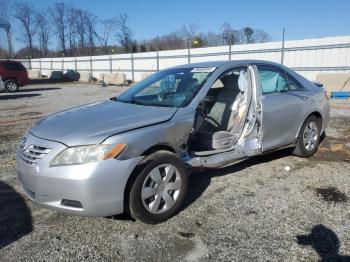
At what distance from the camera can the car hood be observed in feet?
10.6

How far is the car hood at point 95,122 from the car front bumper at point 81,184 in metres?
0.16

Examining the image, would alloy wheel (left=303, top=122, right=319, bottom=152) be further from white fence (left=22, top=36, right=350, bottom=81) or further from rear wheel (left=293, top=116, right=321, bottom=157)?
white fence (left=22, top=36, right=350, bottom=81)

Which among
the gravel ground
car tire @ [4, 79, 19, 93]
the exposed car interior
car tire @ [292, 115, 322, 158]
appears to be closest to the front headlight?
the gravel ground

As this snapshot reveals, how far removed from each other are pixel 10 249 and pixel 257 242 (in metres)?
2.21

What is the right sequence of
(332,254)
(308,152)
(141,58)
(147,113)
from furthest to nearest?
(141,58), (308,152), (147,113), (332,254)

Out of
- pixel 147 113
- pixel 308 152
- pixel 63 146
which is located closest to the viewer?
pixel 63 146

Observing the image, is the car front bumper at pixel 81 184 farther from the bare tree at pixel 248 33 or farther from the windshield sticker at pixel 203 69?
the bare tree at pixel 248 33

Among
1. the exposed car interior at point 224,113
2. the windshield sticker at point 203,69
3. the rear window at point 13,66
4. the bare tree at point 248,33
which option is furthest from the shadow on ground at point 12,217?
the bare tree at point 248,33

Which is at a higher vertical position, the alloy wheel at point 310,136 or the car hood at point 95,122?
the car hood at point 95,122

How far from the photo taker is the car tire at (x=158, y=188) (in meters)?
3.29

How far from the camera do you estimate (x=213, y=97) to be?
5035mm

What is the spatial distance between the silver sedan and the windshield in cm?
2

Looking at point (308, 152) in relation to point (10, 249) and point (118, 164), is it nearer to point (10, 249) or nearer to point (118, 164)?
point (118, 164)

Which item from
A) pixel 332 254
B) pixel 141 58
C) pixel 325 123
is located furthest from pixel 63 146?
pixel 141 58
